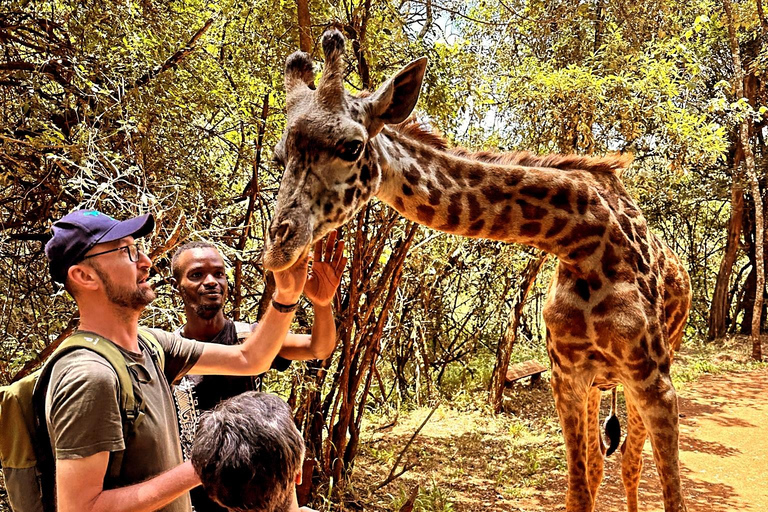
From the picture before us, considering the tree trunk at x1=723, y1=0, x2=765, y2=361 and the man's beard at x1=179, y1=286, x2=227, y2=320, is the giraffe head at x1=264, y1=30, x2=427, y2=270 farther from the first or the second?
the tree trunk at x1=723, y1=0, x2=765, y2=361

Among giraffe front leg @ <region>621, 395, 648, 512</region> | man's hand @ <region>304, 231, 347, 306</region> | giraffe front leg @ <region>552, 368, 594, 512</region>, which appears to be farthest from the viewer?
giraffe front leg @ <region>621, 395, 648, 512</region>

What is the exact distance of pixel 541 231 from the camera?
325 centimetres

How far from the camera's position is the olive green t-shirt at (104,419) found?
175 centimetres

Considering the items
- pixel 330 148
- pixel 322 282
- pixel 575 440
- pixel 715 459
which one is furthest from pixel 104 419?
pixel 715 459

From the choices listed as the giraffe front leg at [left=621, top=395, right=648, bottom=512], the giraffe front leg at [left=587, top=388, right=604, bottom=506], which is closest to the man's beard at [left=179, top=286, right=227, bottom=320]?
the giraffe front leg at [left=587, top=388, right=604, bottom=506]

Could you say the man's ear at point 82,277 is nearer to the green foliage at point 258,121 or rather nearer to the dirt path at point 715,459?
the green foliage at point 258,121

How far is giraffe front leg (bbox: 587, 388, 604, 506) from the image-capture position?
404 cm

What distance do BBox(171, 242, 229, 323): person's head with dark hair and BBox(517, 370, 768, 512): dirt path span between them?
3.77 meters

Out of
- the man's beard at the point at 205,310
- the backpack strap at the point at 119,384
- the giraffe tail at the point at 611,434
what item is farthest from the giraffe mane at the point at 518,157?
the giraffe tail at the point at 611,434

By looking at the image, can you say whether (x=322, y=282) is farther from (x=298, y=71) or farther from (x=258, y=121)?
(x=258, y=121)

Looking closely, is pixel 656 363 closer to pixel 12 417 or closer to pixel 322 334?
pixel 322 334

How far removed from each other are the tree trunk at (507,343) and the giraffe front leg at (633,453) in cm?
347

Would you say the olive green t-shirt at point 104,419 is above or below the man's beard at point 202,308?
below

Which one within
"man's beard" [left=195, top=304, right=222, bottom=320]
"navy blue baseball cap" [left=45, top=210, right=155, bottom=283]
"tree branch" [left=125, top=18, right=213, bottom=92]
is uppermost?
"tree branch" [left=125, top=18, right=213, bottom=92]
